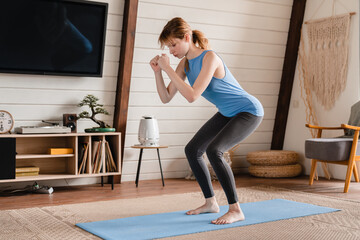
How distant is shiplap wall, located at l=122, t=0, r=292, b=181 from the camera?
4.74 metres

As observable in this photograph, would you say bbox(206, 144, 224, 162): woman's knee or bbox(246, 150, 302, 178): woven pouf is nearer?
bbox(206, 144, 224, 162): woman's knee

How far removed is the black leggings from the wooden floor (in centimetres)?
119

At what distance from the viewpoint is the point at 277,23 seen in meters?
5.54

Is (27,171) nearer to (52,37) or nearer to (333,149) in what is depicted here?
(52,37)

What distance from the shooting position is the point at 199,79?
280cm

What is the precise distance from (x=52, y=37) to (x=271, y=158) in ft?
8.35

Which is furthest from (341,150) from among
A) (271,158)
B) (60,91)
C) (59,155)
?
(60,91)

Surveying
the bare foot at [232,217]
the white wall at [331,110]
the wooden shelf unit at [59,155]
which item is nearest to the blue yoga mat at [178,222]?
the bare foot at [232,217]

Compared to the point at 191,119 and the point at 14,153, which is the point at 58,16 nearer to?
the point at 14,153

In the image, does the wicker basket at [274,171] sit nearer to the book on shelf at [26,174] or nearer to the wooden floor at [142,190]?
the wooden floor at [142,190]

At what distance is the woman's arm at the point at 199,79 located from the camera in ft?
9.12

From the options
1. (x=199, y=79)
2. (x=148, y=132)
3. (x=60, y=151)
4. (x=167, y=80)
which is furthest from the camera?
(x=167, y=80)

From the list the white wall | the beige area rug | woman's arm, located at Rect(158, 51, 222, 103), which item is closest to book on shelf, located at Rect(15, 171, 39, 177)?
the beige area rug

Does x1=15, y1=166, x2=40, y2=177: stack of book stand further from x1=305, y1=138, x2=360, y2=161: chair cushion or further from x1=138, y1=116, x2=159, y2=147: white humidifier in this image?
x1=305, y1=138, x2=360, y2=161: chair cushion
